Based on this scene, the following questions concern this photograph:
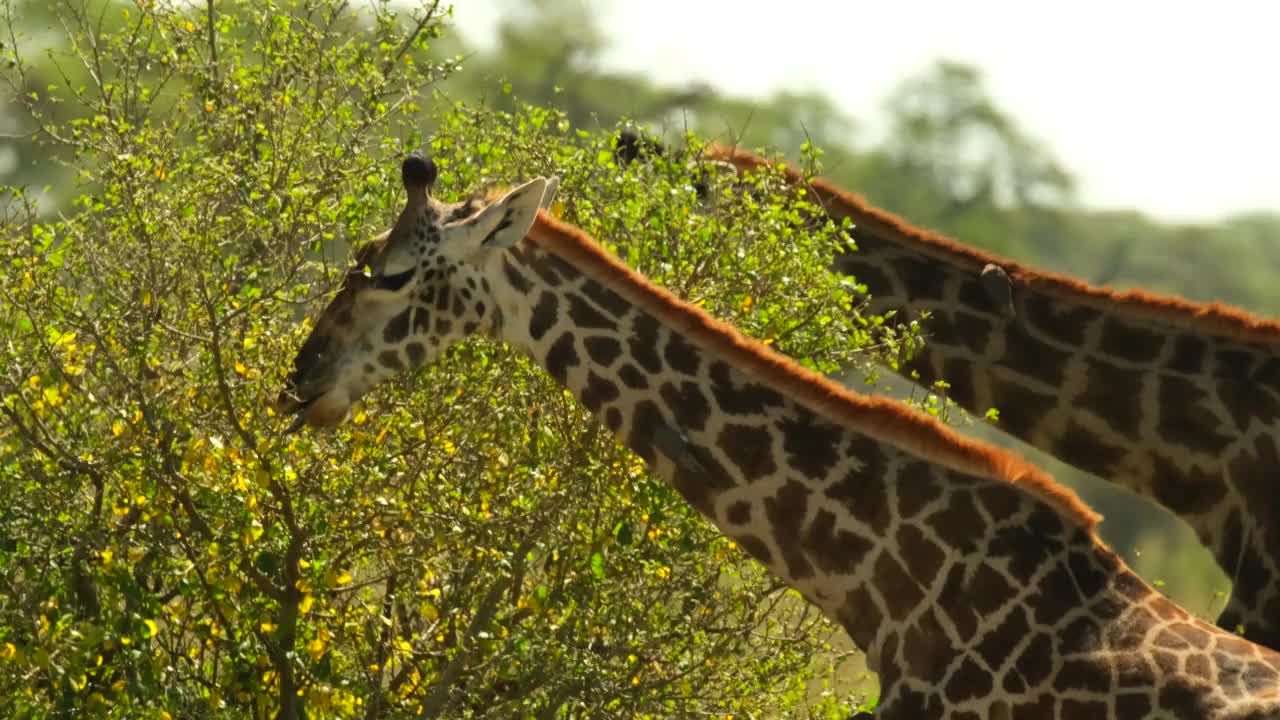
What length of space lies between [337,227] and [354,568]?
65.1 inches

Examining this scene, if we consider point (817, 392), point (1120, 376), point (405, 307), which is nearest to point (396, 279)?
point (405, 307)

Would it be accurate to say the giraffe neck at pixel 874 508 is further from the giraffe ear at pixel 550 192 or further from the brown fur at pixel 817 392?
the giraffe ear at pixel 550 192

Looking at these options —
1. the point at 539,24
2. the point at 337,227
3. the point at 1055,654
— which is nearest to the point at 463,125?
the point at 337,227

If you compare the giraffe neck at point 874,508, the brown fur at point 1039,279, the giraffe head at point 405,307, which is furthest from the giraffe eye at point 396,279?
the brown fur at point 1039,279

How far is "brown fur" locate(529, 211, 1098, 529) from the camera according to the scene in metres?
8.51

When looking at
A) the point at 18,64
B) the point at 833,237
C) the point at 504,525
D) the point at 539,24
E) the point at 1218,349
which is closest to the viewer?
the point at 504,525

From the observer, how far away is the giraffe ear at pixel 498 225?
9086mm

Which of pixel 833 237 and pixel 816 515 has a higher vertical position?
pixel 833 237

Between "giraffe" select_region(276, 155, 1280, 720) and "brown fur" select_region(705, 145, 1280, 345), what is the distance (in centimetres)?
255

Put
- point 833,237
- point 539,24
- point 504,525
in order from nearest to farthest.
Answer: point 504,525
point 833,237
point 539,24

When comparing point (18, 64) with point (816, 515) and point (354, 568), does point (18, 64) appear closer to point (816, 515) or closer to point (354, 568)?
point (354, 568)

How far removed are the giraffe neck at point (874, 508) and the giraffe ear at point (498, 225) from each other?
141mm

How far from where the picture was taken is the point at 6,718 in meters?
9.34

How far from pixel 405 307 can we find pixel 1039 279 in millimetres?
4060
